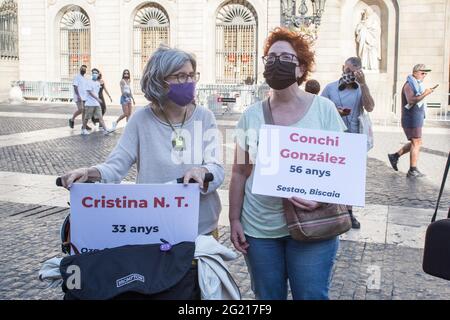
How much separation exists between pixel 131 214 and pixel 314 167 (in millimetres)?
929

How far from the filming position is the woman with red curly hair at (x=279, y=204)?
288 centimetres

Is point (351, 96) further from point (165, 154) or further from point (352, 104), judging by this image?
point (165, 154)

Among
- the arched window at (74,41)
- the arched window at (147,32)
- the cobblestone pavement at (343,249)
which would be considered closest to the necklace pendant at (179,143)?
the cobblestone pavement at (343,249)

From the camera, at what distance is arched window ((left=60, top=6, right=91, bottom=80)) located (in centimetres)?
2959

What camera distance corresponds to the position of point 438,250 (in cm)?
200

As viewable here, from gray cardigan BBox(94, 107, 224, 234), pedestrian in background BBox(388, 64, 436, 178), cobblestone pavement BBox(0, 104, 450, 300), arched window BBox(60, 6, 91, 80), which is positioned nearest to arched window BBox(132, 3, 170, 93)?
arched window BBox(60, 6, 91, 80)

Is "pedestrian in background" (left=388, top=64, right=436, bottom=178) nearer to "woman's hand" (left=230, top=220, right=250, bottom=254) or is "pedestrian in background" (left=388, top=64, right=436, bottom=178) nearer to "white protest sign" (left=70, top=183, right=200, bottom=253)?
"woman's hand" (left=230, top=220, right=250, bottom=254)

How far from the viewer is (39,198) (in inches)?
315

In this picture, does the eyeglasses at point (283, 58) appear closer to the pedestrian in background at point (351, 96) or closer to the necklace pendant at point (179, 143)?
the necklace pendant at point (179, 143)

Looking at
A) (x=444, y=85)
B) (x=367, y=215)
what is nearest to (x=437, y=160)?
(x=367, y=215)

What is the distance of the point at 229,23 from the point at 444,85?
405 inches

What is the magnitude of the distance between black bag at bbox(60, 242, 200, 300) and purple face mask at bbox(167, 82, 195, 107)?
2.60 feet

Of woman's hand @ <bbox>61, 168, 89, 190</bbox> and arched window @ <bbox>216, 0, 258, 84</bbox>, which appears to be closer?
woman's hand @ <bbox>61, 168, 89, 190</bbox>
